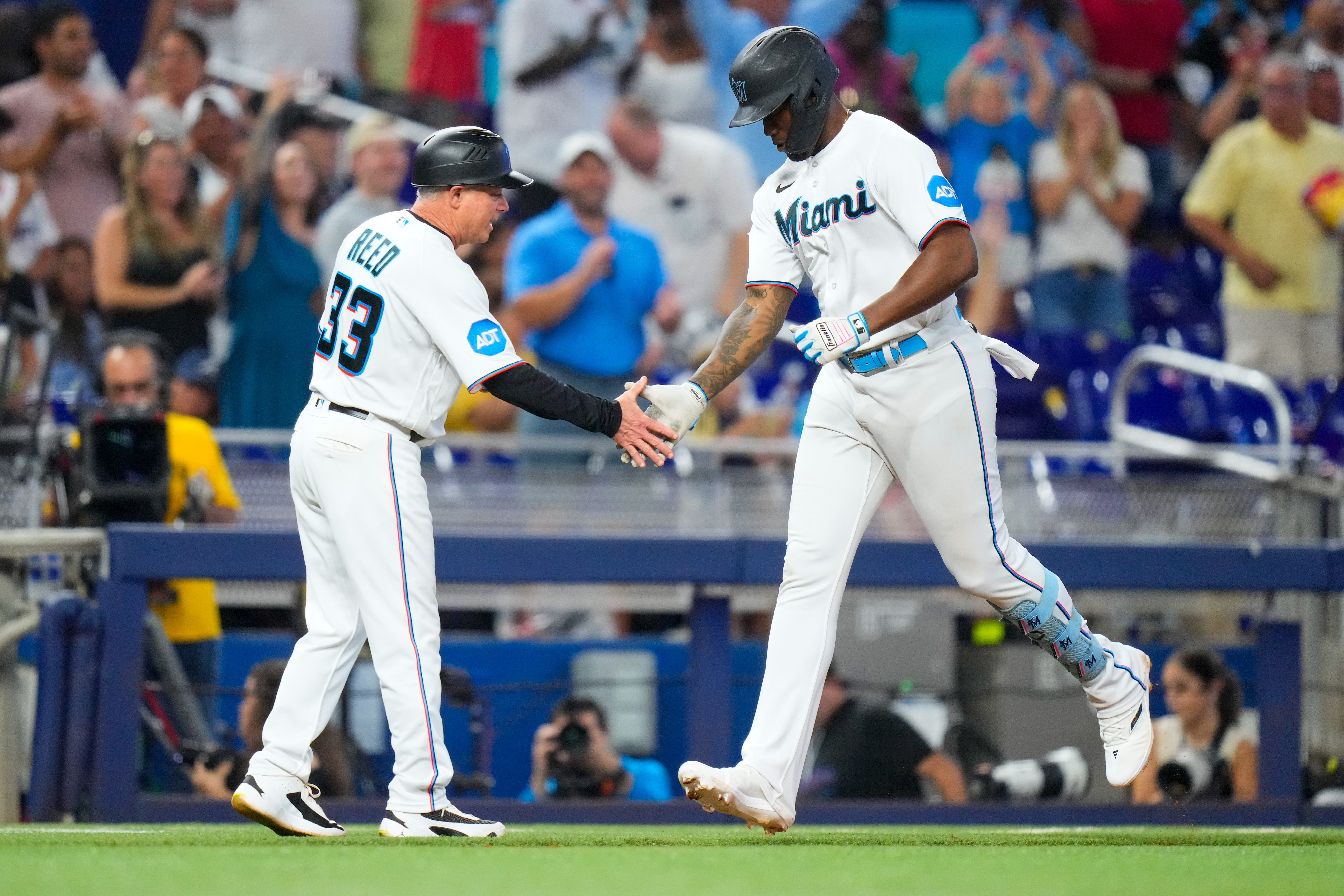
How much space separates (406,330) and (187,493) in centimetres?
248

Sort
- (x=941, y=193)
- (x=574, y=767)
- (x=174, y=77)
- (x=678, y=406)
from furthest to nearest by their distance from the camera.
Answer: (x=174, y=77) < (x=574, y=767) < (x=678, y=406) < (x=941, y=193)

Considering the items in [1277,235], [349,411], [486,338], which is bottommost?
[349,411]

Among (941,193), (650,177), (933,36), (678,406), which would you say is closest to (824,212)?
(941,193)

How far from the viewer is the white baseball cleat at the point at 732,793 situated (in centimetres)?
396

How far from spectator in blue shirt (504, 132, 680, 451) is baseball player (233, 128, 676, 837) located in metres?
3.28

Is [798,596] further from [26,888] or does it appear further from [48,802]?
[48,802]

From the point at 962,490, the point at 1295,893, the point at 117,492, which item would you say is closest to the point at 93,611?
the point at 117,492

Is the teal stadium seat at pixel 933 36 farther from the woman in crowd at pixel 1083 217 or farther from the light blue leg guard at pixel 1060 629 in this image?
the light blue leg guard at pixel 1060 629

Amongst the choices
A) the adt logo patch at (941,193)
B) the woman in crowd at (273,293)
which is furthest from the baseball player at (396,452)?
the woman in crowd at (273,293)

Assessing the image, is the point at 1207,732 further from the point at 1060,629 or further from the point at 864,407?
the point at 864,407

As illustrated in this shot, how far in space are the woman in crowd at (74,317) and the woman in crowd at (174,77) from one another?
785mm

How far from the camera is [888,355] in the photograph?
413 cm

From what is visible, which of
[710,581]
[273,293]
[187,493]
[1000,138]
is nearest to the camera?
[710,581]

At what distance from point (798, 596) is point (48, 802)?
9.39ft
